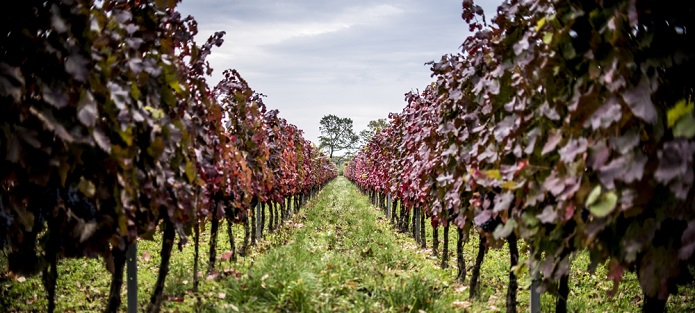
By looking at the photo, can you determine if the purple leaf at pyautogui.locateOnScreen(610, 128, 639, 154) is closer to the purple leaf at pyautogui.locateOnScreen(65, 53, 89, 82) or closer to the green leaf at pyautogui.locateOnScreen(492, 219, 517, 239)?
the green leaf at pyautogui.locateOnScreen(492, 219, 517, 239)

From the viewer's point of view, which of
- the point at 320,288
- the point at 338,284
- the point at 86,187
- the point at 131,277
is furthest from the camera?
the point at 338,284

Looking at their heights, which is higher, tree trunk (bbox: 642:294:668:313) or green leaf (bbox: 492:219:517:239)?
green leaf (bbox: 492:219:517:239)

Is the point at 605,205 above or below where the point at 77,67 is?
below

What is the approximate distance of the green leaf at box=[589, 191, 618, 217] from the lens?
2010mm

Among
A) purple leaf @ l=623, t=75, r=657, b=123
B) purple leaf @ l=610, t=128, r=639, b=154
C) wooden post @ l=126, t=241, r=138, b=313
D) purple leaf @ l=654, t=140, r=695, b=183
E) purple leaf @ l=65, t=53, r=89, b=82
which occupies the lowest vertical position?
wooden post @ l=126, t=241, r=138, b=313

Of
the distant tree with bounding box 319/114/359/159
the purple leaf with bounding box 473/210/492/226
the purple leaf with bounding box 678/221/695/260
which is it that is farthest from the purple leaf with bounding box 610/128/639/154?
the distant tree with bounding box 319/114/359/159

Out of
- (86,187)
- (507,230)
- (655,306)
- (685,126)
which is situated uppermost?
(685,126)

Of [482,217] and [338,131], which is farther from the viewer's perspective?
[338,131]

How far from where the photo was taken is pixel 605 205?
6.69 feet

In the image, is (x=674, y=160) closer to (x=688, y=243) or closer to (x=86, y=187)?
(x=688, y=243)

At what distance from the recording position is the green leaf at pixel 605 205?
2.01 meters

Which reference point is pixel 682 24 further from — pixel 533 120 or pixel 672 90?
pixel 533 120

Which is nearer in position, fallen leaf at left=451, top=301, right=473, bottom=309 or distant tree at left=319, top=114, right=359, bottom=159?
fallen leaf at left=451, top=301, right=473, bottom=309

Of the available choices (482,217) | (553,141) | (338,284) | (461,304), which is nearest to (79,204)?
(553,141)
